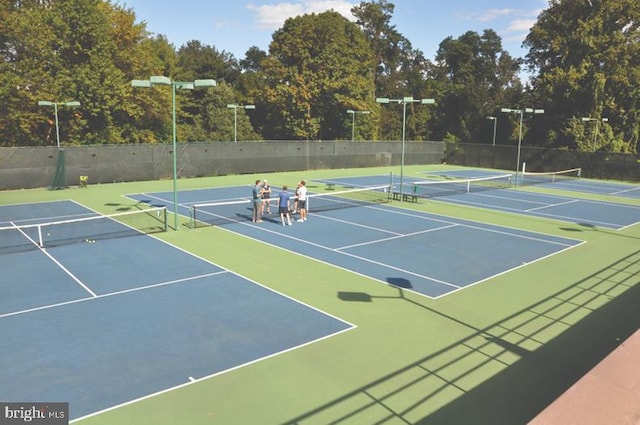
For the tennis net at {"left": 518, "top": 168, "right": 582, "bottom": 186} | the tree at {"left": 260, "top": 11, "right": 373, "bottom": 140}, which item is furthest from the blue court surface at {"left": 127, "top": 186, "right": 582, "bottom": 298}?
the tree at {"left": 260, "top": 11, "right": 373, "bottom": 140}

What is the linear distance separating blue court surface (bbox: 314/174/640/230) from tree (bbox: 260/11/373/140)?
2705 centimetres

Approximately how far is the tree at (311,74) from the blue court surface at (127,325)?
46868mm

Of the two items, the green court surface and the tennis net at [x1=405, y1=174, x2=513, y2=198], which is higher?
the tennis net at [x1=405, y1=174, x2=513, y2=198]

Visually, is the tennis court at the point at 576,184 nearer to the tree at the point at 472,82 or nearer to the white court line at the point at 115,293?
the tree at the point at 472,82

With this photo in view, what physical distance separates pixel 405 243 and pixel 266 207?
8.82 meters

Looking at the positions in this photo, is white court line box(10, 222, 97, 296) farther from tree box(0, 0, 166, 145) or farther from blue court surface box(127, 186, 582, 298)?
tree box(0, 0, 166, 145)

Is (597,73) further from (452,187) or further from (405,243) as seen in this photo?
(405,243)

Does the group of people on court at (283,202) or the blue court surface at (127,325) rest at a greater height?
the group of people on court at (283,202)

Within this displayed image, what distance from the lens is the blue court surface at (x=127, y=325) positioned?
8.49m

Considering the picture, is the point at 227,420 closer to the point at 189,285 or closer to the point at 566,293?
the point at 189,285

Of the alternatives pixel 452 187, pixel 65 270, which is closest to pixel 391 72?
pixel 452 187

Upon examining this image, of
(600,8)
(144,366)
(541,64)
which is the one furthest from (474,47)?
(144,366)

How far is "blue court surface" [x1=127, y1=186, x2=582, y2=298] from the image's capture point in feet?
48.9

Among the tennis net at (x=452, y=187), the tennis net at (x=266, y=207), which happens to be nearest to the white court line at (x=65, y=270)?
the tennis net at (x=266, y=207)
